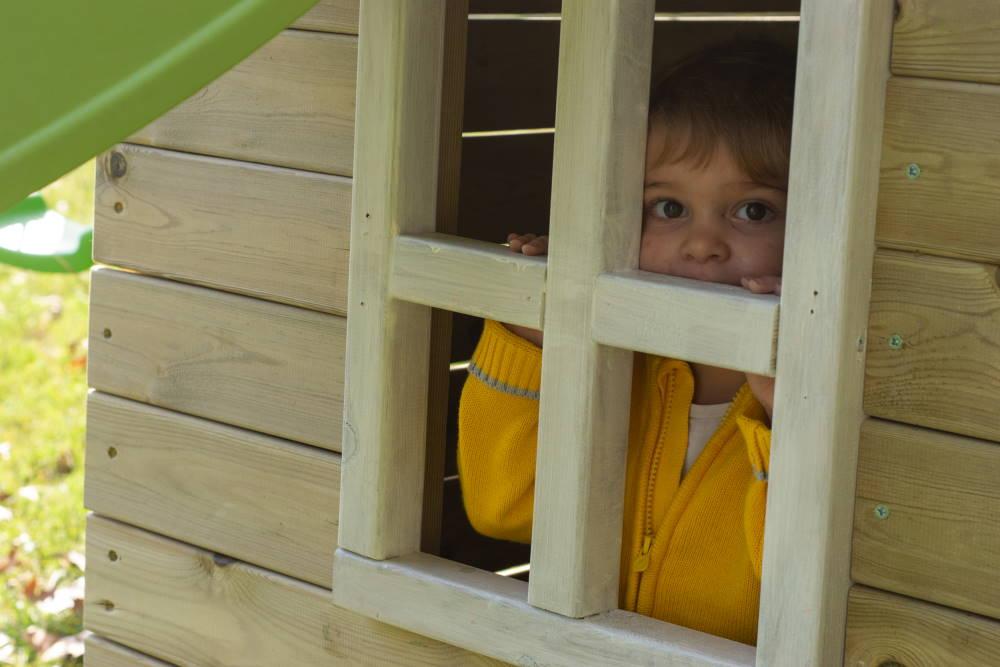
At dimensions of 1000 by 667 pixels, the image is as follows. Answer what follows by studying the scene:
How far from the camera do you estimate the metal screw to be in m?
1.88

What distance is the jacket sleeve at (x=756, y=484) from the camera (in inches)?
55.4

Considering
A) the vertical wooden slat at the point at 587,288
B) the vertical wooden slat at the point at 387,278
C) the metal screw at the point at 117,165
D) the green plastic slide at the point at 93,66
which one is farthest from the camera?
the metal screw at the point at 117,165

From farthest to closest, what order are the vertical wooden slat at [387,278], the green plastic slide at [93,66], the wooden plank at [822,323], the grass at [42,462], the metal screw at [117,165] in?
the grass at [42,462], the metal screw at [117,165], the vertical wooden slat at [387,278], the wooden plank at [822,323], the green plastic slide at [93,66]

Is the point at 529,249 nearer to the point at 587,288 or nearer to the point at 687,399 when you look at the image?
the point at 587,288

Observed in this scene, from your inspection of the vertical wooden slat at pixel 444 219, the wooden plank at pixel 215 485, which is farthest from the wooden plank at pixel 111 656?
the vertical wooden slat at pixel 444 219

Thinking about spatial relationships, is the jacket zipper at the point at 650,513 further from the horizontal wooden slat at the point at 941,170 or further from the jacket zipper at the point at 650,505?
the horizontal wooden slat at the point at 941,170

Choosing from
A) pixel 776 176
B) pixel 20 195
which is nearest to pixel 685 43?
pixel 776 176

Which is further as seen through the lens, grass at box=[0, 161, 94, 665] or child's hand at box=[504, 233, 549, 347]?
grass at box=[0, 161, 94, 665]

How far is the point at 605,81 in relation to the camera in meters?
1.31

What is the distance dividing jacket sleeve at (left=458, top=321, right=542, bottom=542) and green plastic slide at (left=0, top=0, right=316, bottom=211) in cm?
65

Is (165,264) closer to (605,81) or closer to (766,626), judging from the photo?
(605,81)

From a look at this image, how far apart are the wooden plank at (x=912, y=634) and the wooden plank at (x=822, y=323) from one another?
0.10 feet

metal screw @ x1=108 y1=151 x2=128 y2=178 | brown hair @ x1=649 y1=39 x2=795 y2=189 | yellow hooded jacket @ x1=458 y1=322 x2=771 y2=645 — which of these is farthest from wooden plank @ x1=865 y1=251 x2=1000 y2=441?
metal screw @ x1=108 y1=151 x2=128 y2=178

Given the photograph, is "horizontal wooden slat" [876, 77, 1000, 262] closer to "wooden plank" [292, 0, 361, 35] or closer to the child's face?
the child's face
